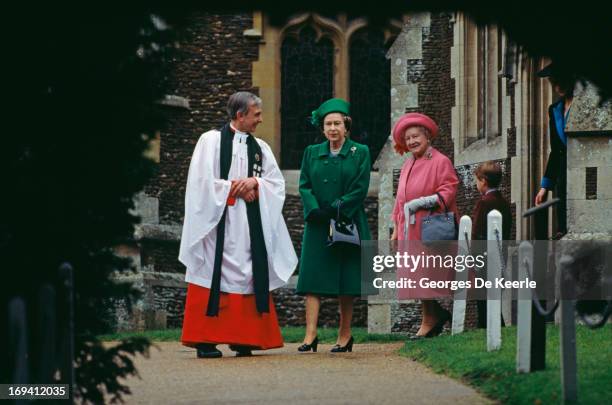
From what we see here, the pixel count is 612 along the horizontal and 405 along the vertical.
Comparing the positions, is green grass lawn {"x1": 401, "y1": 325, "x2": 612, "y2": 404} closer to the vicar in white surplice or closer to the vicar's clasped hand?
the vicar in white surplice


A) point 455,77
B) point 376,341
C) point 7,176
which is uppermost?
point 455,77

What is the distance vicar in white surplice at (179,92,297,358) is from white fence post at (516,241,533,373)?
3.93 metres

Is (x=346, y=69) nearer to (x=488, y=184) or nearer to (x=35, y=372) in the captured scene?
(x=488, y=184)

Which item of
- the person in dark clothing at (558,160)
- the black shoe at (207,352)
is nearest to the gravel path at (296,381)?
the black shoe at (207,352)

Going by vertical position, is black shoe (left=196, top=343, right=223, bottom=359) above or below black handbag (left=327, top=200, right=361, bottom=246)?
below

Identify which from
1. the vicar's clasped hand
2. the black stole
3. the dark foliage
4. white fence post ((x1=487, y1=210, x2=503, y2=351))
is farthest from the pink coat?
the dark foliage

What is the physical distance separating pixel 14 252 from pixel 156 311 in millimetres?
14442

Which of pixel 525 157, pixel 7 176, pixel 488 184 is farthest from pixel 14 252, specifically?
pixel 525 157

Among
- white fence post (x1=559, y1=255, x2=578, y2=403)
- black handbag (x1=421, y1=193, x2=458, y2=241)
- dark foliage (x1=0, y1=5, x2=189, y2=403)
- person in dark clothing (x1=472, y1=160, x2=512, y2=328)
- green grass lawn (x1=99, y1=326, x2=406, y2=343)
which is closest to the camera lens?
dark foliage (x1=0, y1=5, x2=189, y2=403)

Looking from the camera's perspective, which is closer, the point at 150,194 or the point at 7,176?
the point at 7,176

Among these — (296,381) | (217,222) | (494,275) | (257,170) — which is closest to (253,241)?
(217,222)

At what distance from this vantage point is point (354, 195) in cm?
1302

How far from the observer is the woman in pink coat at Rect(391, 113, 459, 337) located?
13461 mm

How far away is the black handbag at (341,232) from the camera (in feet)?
42.3
